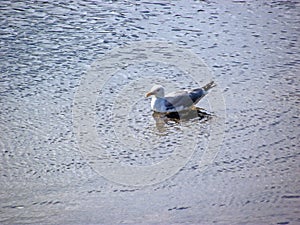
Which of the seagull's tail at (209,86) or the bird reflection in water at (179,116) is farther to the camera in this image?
the seagull's tail at (209,86)

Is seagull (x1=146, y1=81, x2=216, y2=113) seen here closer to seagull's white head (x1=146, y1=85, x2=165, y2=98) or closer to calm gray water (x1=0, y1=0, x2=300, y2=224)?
seagull's white head (x1=146, y1=85, x2=165, y2=98)

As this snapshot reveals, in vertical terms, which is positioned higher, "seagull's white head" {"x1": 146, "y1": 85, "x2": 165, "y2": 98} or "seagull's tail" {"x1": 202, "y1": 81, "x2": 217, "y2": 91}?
"seagull's tail" {"x1": 202, "y1": 81, "x2": 217, "y2": 91}

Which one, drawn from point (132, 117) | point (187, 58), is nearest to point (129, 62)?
point (187, 58)

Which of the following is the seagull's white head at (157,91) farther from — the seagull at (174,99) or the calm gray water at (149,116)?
the calm gray water at (149,116)

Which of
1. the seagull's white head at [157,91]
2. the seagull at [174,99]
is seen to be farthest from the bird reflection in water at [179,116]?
the seagull's white head at [157,91]

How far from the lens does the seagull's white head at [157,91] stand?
7176 mm

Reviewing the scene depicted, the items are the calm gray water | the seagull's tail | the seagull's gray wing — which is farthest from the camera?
the seagull's tail

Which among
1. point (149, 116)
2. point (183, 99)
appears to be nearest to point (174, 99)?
point (183, 99)

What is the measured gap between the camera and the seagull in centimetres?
710

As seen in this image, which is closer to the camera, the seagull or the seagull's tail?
the seagull

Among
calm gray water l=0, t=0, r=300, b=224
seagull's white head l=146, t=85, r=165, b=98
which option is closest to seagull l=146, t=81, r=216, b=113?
seagull's white head l=146, t=85, r=165, b=98

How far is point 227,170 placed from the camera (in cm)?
597

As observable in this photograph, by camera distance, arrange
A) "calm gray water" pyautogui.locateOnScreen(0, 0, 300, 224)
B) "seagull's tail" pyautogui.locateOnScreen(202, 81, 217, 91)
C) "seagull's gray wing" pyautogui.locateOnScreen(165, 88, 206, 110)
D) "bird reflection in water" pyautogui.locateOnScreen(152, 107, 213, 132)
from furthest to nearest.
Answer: "seagull's tail" pyautogui.locateOnScreen(202, 81, 217, 91) → "seagull's gray wing" pyautogui.locateOnScreen(165, 88, 206, 110) → "bird reflection in water" pyautogui.locateOnScreen(152, 107, 213, 132) → "calm gray water" pyautogui.locateOnScreen(0, 0, 300, 224)

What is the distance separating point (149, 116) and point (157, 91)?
0.94 ft
